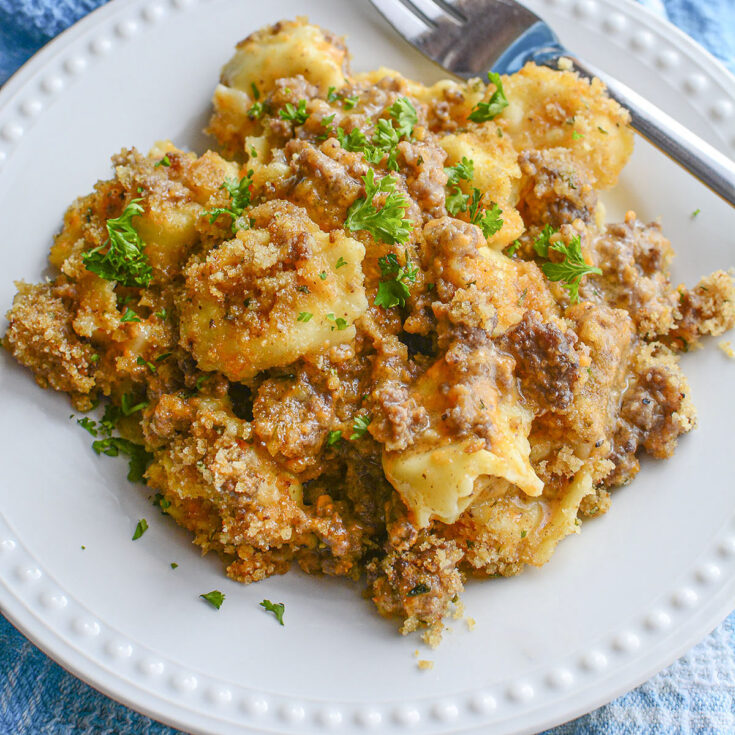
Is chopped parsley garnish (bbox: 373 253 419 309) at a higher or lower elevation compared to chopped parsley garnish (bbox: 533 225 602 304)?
lower

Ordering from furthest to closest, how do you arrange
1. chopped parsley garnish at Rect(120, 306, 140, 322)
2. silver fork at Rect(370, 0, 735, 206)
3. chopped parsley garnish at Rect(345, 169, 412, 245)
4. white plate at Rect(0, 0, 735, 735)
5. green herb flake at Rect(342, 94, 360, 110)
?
silver fork at Rect(370, 0, 735, 206) → green herb flake at Rect(342, 94, 360, 110) → chopped parsley garnish at Rect(120, 306, 140, 322) → chopped parsley garnish at Rect(345, 169, 412, 245) → white plate at Rect(0, 0, 735, 735)

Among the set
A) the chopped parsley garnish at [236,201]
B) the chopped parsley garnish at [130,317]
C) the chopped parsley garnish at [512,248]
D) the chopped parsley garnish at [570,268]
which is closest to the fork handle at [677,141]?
the chopped parsley garnish at [570,268]

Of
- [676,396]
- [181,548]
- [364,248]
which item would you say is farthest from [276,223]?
[676,396]

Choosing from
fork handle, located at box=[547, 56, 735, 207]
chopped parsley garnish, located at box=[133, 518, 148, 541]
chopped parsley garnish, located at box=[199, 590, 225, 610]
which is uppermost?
fork handle, located at box=[547, 56, 735, 207]

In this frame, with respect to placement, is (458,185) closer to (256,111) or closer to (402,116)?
(402,116)

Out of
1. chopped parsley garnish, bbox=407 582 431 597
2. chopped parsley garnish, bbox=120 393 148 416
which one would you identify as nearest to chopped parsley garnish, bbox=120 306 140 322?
chopped parsley garnish, bbox=120 393 148 416

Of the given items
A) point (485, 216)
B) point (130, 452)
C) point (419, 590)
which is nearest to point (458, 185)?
point (485, 216)

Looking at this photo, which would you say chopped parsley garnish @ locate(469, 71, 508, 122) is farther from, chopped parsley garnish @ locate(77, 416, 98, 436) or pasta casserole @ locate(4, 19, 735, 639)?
chopped parsley garnish @ locate(77, 416, 98, 436)
